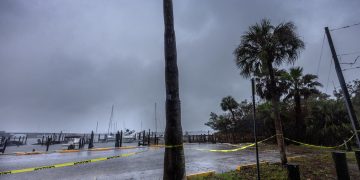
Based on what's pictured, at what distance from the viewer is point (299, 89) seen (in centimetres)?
2367

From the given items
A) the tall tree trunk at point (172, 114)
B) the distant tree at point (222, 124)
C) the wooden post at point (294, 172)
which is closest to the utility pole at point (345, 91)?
the wooden post at point (294, 172)

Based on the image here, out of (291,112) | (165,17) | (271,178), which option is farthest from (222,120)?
(165,17)

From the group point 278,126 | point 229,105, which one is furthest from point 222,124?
point 278,126

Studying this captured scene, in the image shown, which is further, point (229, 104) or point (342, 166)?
point (229, 104)

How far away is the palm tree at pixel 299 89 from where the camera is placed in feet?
76.8

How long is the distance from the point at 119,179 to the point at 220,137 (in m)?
31.2

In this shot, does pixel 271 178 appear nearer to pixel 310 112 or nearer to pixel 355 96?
pixel 310 112

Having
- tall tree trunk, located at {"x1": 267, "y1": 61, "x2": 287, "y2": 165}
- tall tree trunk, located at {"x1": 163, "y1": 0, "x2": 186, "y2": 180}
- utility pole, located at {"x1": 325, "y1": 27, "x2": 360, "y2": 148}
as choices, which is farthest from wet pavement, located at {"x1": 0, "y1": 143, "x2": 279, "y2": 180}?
utility pole, located at {"x1": 325, "y1": 27, "x2": 360, "y2": 148}

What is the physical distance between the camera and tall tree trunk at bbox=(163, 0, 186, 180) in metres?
3.81

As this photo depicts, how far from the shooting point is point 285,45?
1001 cm

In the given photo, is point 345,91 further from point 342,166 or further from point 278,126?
point 342,166

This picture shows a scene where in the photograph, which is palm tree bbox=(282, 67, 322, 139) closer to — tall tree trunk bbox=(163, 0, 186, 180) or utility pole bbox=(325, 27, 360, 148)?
utility pole bbox=(325, 27, 360, 148)

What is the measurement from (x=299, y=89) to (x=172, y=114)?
24.0 meters

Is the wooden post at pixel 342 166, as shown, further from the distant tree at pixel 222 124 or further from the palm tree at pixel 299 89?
the distant tree at pixel 222 124
